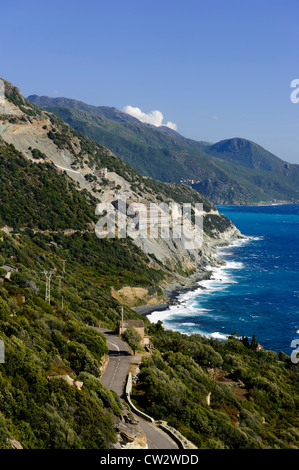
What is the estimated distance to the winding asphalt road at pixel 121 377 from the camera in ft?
79.4

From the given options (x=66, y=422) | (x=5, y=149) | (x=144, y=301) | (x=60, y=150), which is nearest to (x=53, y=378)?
(x=66, y=422)

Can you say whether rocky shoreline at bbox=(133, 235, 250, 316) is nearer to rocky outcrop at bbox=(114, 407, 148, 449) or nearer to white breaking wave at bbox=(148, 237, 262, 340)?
white breaking wave at bbox=(148, 237, 262, 340)

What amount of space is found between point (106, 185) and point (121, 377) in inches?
3996

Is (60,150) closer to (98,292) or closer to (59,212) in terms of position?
(59,212)

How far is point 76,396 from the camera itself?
23.9 m

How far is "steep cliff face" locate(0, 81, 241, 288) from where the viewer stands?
11512 centimetres

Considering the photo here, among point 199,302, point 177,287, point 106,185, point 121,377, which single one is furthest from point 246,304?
point 121,377

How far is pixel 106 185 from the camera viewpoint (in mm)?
130375

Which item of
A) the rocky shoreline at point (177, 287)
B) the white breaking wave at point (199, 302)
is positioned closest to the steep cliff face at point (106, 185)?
the rocky shoreline at point (177, 287)

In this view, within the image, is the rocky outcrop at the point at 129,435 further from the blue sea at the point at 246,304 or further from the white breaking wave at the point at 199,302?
the blue sea at the point at 246,304

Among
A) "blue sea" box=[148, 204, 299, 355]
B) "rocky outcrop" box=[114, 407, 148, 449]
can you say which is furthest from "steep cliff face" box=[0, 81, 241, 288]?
"rocky outcrop" box=[114, 407, 148, 449]

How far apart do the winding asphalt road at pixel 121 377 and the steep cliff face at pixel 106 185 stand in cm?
6808

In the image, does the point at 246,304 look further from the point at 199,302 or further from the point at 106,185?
the point at 106,185
